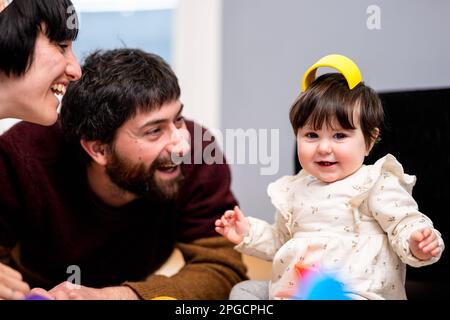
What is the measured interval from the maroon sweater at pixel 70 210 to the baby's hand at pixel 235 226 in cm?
29

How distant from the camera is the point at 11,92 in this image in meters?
0.90

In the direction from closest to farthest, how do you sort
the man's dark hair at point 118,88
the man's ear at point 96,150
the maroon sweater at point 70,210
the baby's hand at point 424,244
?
the baby's hand at point 424,244, the man's dark hair at point 118,88, the man's ear at point 96,150, the maroon sweater at point 70,210

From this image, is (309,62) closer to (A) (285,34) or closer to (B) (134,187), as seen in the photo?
(A) (285,34)

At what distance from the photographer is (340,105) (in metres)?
0.78

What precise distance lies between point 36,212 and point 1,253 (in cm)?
10

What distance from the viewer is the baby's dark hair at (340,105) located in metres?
0.78

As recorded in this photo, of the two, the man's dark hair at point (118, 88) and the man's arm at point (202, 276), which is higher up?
the man's dark hair at point (118, 88)

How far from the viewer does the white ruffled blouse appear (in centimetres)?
80

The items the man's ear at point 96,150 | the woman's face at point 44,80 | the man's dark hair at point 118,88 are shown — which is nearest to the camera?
the woman's face at point 44,80

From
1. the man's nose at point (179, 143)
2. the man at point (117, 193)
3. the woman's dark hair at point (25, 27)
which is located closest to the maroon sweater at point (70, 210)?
the man at point (117, 193)

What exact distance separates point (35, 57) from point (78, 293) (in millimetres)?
331

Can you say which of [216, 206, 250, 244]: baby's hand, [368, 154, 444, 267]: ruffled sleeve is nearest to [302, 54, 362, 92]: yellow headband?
[368, 154, 444, 267]: ruffled sleeve

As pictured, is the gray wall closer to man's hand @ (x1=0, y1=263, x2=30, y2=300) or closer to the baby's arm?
the baby's arm

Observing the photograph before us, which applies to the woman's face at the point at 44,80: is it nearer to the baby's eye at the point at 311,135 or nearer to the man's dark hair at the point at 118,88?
the man's dark hair at the point at 118,88
